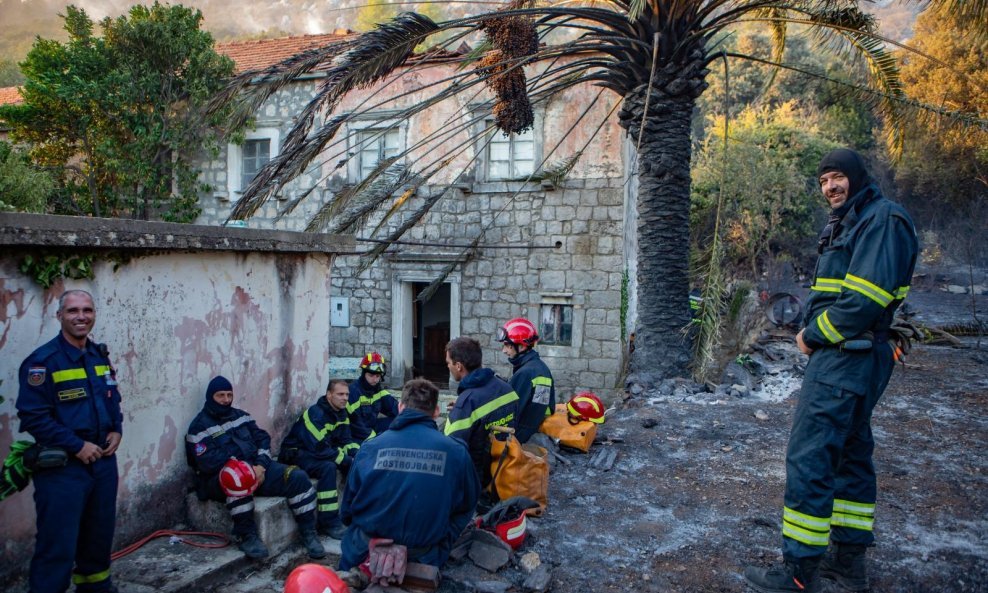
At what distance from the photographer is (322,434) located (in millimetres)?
5512

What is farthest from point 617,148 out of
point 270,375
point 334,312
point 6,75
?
point 6,75

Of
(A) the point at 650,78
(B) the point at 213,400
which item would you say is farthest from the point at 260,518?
(A) the point at 650,78

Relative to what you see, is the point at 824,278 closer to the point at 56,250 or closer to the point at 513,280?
the point at 56,250

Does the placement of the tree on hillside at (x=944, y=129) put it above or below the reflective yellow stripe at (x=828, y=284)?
above

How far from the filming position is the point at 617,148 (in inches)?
486

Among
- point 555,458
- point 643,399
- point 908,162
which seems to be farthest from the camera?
point 908,162

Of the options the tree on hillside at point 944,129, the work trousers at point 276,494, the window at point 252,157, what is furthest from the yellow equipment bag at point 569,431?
the tree on hillside at point 944,129

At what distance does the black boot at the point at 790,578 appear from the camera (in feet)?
11.5

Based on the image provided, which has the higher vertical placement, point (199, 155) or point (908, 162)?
point (908, 162)

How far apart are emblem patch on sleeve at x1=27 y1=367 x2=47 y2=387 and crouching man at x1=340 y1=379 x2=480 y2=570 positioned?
1.68 meters

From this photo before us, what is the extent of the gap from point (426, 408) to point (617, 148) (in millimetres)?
9650

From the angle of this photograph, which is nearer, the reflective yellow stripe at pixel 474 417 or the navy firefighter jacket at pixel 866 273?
the navy firefighter jacket at pixel 866 273

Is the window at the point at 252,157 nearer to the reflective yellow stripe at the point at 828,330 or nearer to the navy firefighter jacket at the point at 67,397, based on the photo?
the navy firefighter jacket at the point at 67,397

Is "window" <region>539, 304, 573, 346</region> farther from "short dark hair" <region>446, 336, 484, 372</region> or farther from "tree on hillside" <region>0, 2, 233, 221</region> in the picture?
"short dark hair" <region>446, 336, 484, 372</region>
